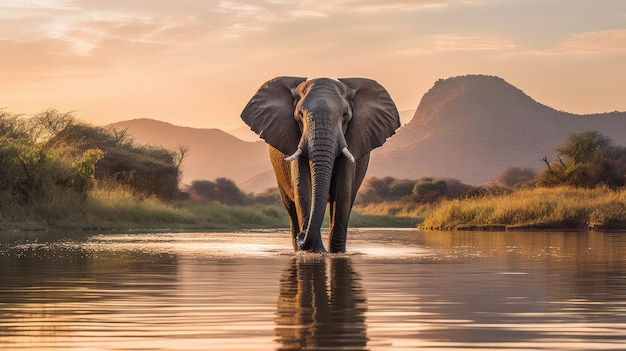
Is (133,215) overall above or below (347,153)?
below

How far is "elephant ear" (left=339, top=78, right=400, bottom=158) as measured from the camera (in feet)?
60.6

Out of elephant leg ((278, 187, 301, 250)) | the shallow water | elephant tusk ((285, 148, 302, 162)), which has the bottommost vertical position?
the shallow water

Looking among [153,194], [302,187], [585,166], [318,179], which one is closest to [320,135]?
[318,179]

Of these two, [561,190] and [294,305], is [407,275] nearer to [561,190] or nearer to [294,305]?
[294,305]

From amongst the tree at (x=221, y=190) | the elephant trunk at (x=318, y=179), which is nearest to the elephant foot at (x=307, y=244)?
the elephant trunk at (x=318, y=179)

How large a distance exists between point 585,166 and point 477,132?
417ft

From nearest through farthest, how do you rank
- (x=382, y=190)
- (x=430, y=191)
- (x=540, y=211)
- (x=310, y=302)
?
(x=310, y=302) < (x=540, y=211) < (x=430, y=191) < (x=382, y=190)

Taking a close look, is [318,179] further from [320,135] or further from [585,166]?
[585,166]

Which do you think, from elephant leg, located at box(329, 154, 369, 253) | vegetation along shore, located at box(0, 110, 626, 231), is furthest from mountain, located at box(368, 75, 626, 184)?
elephant leg, located at box(329, 154, 369, 253)

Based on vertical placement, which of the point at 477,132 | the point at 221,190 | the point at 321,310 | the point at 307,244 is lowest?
the point at 321,310

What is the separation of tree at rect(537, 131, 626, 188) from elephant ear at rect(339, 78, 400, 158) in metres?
24.9

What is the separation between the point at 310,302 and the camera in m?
9.77

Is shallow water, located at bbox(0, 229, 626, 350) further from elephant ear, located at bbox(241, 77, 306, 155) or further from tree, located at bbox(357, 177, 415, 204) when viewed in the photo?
tree, located at bbox(357, 177, 415, 204)

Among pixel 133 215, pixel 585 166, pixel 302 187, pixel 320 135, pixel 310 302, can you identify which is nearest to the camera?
pixel 310 302
